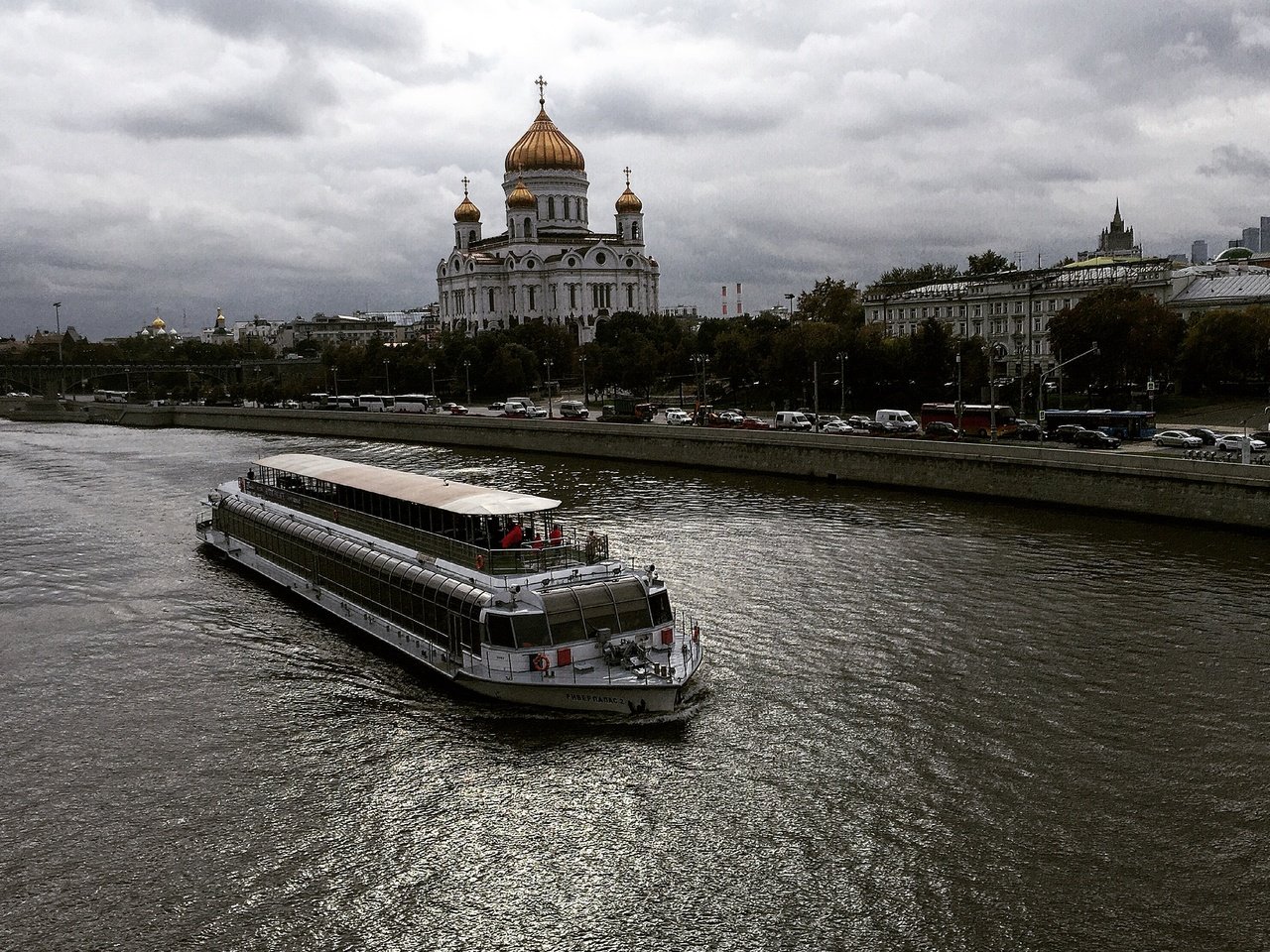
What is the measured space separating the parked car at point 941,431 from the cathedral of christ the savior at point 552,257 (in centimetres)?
8099

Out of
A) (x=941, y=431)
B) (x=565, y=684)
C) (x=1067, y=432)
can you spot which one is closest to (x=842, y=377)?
(x=941, y=431)

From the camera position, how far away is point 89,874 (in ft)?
50.9

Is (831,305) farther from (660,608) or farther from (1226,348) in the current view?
(660,608)

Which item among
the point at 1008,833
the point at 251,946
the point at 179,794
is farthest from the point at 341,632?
the point at 1008,833

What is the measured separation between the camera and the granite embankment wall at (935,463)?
3562cm

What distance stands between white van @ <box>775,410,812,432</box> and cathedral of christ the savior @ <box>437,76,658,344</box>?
2840 inches

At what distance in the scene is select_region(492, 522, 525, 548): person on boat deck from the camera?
23719 millimetres

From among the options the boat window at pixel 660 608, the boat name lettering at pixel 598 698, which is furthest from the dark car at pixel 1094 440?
the boat name lettering at pixel 598 698

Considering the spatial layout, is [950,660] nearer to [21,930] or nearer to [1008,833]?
[1008,833]

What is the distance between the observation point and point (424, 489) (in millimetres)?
26594

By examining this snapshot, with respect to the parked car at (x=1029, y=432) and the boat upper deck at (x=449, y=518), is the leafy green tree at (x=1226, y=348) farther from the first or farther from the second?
the boat upper deck at (x=449, y=518)

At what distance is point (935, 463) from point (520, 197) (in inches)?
3841

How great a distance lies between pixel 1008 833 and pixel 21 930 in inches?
531

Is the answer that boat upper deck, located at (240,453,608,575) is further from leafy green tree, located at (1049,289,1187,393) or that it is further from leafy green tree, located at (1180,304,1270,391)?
leafy green tree, located at (1180,304,1270,391)
